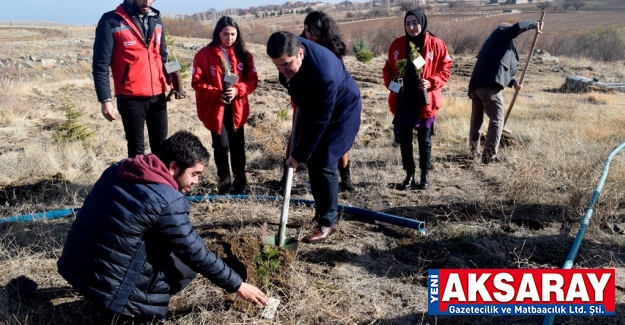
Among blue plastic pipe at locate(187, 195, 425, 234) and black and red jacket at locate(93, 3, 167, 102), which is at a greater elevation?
black and red jacket at locate(93, 3, 167, 102)

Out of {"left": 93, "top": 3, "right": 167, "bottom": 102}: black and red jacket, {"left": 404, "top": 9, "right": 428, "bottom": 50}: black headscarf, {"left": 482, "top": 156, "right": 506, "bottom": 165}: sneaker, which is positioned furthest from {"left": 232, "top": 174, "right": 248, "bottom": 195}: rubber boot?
{"left": 482, "top": 156, "right": 506, "bottom": 165}: sneaker

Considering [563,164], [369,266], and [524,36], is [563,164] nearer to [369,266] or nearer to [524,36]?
→ [369,266]

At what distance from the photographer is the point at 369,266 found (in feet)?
11.2

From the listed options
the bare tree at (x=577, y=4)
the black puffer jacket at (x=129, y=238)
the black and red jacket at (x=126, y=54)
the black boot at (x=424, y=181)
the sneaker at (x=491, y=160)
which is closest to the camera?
the black puffer jacket at (x=129, y=238)

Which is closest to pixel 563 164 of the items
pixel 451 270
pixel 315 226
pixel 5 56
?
pixel 451 270

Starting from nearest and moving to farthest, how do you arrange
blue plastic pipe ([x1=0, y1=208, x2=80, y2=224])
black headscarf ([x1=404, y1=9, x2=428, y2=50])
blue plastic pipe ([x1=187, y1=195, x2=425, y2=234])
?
blue plastic pipe ([x1=187, y1=195, x2=425, y2=234]), blue plastic pipe ([x1=0, y1=208, x2=80, y2=224]), black headscarf ([x1=404, y1=9, x2=428, y2=50])

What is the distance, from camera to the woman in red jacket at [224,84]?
423 centimetres

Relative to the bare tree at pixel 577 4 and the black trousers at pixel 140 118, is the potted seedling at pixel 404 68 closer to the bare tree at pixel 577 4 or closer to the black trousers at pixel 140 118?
the black trousers at pixel 140 118

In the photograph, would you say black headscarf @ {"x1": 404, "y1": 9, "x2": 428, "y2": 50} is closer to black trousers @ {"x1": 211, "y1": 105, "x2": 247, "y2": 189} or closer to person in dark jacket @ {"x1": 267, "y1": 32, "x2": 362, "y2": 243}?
person in dark jacket @ {"x1": 267, "y1": 32, "x2": 362, "y2": 243}

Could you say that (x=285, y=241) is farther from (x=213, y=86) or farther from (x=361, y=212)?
(x=213, y=86)

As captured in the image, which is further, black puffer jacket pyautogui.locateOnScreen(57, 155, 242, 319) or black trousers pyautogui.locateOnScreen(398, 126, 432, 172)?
black trousers pyautogui.locateOnScreen(398, 126, 432, 172)

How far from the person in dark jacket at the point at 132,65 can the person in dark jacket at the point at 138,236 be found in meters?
1.88

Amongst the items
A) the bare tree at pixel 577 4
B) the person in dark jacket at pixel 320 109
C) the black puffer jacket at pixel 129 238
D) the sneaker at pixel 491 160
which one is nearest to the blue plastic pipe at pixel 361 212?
the person in dark jacket at pixel 320 109

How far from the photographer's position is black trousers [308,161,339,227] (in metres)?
3.58
